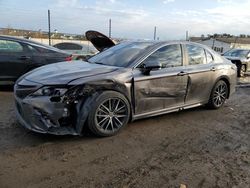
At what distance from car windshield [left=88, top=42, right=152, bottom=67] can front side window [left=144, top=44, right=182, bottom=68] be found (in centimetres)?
23

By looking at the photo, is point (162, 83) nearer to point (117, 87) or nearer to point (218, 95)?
point (117, 87)

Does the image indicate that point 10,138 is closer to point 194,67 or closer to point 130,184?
point 130,184

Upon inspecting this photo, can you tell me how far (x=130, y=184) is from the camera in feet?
12.0

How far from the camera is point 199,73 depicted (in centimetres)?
649

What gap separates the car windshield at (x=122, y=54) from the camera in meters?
5.73

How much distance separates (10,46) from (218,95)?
5.33 metres

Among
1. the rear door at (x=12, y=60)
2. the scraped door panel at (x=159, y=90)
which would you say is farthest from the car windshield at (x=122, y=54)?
the rear door at (x=12, y=60)

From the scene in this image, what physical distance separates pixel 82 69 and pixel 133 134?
4.41 ft

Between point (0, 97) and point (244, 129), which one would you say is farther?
point (0, 97)

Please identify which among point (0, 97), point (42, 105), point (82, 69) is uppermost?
point (82, 69)

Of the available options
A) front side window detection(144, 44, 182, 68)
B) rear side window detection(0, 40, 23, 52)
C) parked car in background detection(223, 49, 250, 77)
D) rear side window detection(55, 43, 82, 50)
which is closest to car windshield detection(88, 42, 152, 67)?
front side window detection(144, 44, 182, 68)

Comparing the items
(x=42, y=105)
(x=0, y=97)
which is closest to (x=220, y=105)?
(x=42, y=105)

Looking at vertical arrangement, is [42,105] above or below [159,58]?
below

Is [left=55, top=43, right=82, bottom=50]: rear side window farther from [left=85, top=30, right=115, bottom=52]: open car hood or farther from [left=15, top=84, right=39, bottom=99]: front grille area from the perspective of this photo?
[left=15, top=84, right=39, bottom=99]: front grille area
